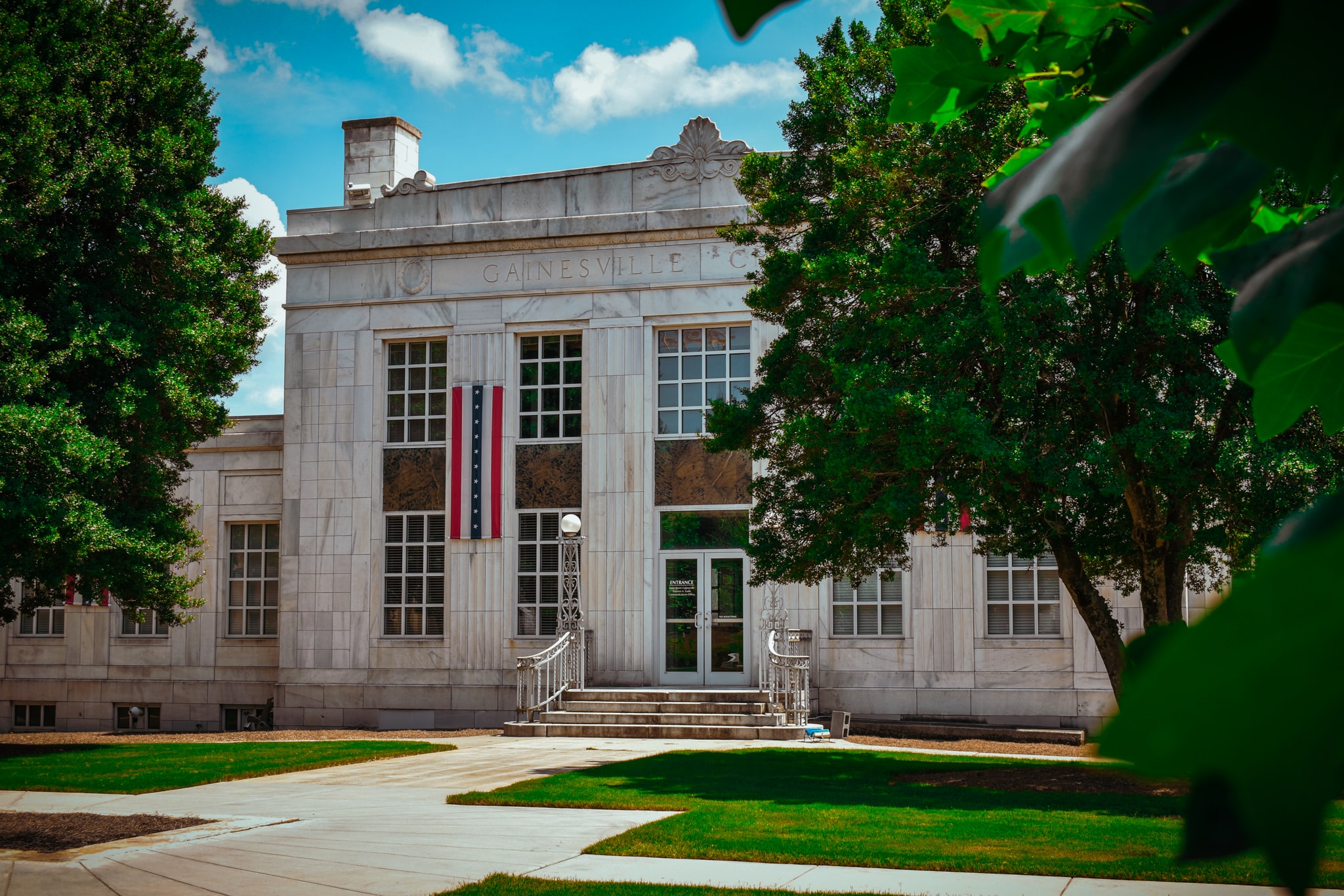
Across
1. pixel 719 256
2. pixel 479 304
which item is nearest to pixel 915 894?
pixel 719 256

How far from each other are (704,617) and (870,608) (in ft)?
11.1

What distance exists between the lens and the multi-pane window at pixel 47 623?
27.5m

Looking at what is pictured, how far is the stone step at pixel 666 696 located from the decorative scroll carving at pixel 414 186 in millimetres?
11800

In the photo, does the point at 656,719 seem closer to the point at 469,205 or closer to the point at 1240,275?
the point at 469,205

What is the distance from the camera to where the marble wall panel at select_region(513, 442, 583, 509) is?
80.4 ft

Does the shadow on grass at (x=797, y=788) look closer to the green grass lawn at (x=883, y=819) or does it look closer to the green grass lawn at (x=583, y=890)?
the green grass lawn at (x=883, y=819)

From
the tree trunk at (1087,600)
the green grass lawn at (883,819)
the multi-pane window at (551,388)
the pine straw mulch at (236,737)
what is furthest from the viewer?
the multi-pane window at (551,388)

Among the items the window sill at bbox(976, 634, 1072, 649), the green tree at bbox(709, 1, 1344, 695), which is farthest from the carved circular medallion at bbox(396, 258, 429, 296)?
the window sill at bbox(976, 634, 1072, 649)

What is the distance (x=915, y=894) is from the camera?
23.6ft

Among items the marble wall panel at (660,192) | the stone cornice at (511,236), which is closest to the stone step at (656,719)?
the stone cornice at (511,236)

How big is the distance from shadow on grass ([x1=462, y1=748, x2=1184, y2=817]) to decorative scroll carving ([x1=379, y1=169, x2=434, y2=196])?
598 inches

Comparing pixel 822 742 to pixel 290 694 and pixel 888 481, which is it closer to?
pixel 888 481

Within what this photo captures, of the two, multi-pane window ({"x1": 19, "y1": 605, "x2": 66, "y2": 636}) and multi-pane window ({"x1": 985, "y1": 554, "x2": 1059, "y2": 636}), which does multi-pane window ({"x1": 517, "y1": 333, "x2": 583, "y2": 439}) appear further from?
multi-pane window ({"x1": 19, "y1": 605, "x2": 66, "y2": 636})

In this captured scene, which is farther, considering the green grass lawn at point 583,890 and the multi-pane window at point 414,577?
the multi-pane window at point 414,577
